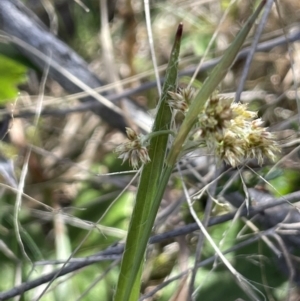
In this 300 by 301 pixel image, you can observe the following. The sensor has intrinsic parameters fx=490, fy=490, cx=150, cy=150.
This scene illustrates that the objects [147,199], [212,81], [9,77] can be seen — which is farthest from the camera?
[9,77]

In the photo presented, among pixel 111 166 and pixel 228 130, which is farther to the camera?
pixel 111 166

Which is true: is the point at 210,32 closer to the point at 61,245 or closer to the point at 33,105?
the point at 33,105

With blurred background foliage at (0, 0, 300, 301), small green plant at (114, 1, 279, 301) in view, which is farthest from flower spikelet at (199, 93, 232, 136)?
blurred background foliage at (0, 0, 300, 301)

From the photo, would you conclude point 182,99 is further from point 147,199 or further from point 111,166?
point 111,166

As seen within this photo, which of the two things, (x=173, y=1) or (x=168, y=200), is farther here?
(x=173, y=1)

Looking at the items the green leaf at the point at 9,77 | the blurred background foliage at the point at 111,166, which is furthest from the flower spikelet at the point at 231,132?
the green leaf at the point at 9,77

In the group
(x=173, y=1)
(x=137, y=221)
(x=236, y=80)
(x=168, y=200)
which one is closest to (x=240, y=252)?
(x=168, y=200)

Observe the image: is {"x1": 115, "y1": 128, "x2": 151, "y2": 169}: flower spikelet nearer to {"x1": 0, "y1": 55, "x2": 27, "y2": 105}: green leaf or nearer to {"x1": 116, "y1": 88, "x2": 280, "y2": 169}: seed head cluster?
{"x1": 116, "y1": 88, "x2": 280, "y2": 169}: seed head cluster

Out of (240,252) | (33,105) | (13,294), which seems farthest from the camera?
(33,105)

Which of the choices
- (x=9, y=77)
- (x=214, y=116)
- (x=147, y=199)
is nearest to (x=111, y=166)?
(x=9, y=77)
